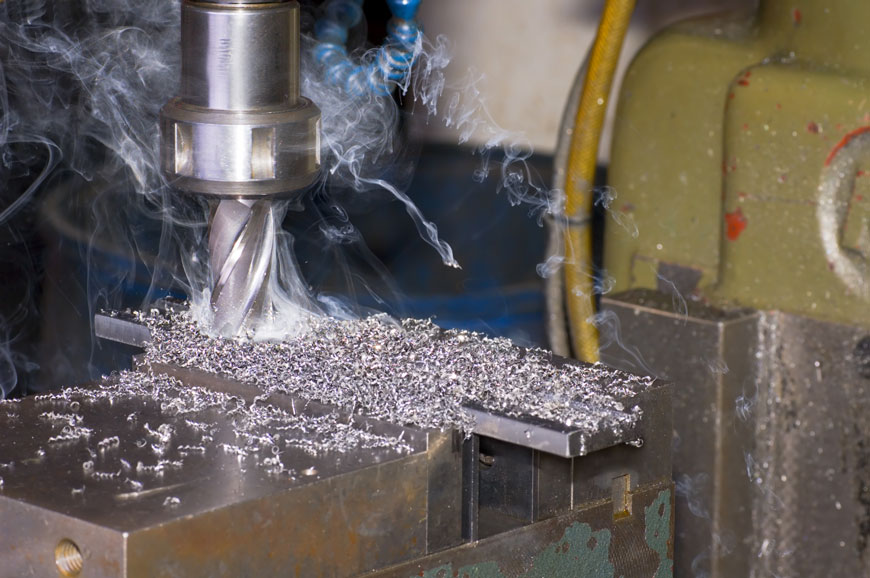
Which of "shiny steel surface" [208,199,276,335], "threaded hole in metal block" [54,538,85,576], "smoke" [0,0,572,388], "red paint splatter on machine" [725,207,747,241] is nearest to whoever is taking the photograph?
"threaded hole in metal block" [54,538,85,576]

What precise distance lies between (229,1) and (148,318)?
0.28m

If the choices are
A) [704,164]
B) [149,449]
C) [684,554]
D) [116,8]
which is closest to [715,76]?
[704,164]

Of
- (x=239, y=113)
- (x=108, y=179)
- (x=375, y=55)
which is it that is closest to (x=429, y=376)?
(x=239, y=113)

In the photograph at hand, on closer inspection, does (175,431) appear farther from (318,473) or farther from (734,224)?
(734,224)

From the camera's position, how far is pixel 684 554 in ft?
4.91

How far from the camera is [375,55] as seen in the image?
1.33 metres

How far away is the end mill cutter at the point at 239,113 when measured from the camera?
887mm

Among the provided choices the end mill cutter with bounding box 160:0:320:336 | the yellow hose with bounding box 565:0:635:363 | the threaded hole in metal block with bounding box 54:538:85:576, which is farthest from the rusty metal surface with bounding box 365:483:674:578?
the yellow hose with bounding box 565:0:635:363

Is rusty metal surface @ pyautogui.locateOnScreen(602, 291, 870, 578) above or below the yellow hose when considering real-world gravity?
below

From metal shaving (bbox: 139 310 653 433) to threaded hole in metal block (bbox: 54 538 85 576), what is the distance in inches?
8.7

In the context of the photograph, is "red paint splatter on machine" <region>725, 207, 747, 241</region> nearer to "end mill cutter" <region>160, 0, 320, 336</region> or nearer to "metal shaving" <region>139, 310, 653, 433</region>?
"metal shaving" <region>139, 310, 653, 433</region>

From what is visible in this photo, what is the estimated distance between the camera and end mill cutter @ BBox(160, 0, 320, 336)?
89cm

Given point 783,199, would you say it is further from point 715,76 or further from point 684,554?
point 684,554

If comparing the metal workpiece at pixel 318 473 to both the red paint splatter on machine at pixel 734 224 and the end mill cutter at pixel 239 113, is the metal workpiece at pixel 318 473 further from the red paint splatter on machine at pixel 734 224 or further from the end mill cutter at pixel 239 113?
the red paint splatter on machine at pixel 734 224
